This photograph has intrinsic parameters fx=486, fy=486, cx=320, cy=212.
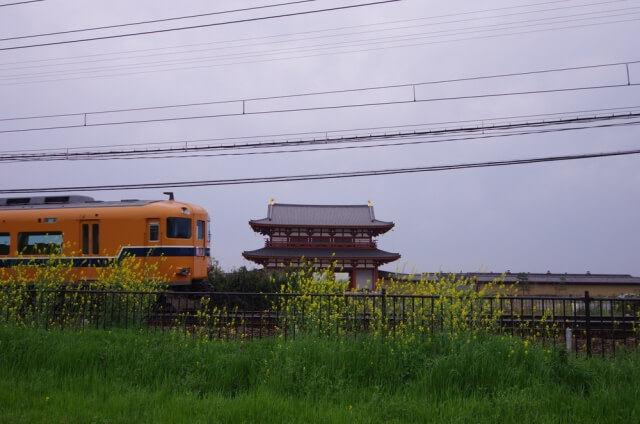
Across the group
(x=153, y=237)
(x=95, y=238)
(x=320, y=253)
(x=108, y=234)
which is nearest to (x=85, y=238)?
(x=95, y=238)

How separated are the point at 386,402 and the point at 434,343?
151cm

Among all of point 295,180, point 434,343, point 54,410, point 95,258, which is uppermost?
point 295,180

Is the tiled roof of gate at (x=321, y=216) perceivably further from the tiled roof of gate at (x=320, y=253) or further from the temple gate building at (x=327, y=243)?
the tiled roof of gate at (x=320, y=253)

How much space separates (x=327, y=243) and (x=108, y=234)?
15539 mm

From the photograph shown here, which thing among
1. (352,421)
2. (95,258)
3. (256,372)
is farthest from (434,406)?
(95,258)

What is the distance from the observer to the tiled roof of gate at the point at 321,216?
91.1 ft

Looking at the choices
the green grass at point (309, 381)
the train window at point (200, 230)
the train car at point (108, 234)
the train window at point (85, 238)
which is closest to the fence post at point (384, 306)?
the green grass at point (309, 381)

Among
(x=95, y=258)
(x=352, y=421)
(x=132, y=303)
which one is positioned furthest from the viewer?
Result: (x=95, y=258)

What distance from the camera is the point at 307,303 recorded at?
25.6 feet

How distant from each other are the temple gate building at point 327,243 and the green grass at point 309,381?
1994cm

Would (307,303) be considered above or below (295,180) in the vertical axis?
below

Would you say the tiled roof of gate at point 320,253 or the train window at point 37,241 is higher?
the train window at point 37,241

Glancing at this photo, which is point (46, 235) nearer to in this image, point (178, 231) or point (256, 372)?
point (178, 231)

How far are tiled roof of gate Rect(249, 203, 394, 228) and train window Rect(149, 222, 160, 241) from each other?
1328 cm
